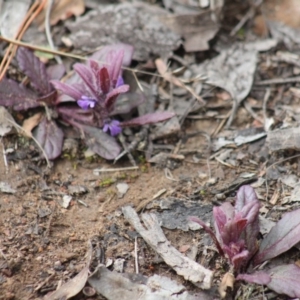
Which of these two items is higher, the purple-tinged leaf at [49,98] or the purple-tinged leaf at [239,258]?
the purple-tinged leaf at [49,98]

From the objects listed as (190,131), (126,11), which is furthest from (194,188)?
(126,11)

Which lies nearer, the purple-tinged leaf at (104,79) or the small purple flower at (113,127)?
the purple-tinged leaf at (104,79)

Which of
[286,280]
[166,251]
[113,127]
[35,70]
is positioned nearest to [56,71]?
[35,70]

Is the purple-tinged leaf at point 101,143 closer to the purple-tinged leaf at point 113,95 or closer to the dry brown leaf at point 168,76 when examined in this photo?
the purple-tinged leaf at point 113,95

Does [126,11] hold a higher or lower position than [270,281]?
higher

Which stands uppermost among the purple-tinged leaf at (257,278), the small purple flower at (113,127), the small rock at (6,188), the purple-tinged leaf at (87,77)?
the purple-tinged leaf at (87,77)

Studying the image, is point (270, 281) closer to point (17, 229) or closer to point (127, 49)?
point (17, 229)

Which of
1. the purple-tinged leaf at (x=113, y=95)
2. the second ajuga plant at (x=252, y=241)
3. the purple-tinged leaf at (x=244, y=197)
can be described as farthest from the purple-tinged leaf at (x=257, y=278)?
the purple-tinged leaf at (x=113, y=95)

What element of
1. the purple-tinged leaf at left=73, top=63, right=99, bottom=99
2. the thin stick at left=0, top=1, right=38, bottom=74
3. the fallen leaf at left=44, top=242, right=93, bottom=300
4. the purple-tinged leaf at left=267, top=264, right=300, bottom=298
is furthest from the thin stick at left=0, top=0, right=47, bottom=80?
the purple-tinged leaf at left=267, top=264, right=300, bottom=298

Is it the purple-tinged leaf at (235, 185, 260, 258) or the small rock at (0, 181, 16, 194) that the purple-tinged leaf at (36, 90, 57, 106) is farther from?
the purple-tinged leaf at (235, 185, 260, 258)
